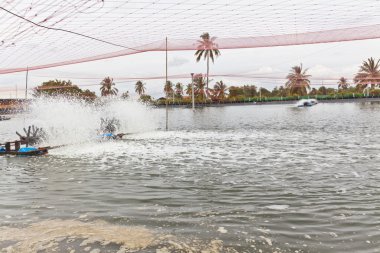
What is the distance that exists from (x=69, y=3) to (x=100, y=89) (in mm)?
154601

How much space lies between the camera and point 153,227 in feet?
25.1

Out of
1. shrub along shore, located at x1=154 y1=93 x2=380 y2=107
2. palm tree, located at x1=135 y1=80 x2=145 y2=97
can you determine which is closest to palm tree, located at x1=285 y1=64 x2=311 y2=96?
shrub along shore, located at x1=154 y1=93 x2=380 y2=107

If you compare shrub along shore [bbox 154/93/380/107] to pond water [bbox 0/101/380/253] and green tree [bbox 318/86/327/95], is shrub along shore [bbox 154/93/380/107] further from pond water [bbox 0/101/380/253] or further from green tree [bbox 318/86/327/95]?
pond water [bbox 0/101/380/253]

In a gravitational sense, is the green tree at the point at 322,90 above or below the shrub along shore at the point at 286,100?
above

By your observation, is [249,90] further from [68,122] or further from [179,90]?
[68,122]

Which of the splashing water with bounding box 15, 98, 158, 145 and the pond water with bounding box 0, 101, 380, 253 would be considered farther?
the splashing water with bounding box 15, 98, 158, 145

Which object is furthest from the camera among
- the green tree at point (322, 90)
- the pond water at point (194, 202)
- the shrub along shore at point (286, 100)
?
the green tree at point (322, 90)

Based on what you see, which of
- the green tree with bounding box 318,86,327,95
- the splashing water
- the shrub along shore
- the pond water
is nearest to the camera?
the pond water

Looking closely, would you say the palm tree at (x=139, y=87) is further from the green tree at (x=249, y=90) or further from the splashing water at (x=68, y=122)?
the splashing water at (x=68, y=122)

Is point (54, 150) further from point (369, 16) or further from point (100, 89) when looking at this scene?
point (100, 89)

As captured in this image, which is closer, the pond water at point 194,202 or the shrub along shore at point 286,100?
the pond water at point 194,202

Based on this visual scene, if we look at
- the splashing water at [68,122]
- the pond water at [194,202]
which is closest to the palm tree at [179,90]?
the splashing water at [68,122]

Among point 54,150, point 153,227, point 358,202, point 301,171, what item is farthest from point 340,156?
point 54,150

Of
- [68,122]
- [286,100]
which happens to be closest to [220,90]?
[286,100]
